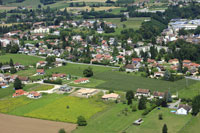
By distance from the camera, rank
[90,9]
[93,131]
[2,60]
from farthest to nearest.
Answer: [90,9] < [2,60] < [93,131]

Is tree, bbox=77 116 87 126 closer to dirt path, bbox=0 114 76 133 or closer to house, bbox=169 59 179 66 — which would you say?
dirt path, bbox=0 114 76 133

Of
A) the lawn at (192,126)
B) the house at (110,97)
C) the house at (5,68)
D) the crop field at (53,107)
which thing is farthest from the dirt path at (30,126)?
the house at (5,68)

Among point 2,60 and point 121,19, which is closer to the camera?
point 2,60

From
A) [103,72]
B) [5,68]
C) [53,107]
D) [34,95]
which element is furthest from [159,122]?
[5,68]

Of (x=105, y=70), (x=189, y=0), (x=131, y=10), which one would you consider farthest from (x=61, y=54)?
(x=189, y=0)

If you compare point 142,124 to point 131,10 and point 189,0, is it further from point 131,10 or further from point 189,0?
point 189,0

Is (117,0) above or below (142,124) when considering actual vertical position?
above

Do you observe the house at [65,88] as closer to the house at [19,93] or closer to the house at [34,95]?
the house at [34,95]
